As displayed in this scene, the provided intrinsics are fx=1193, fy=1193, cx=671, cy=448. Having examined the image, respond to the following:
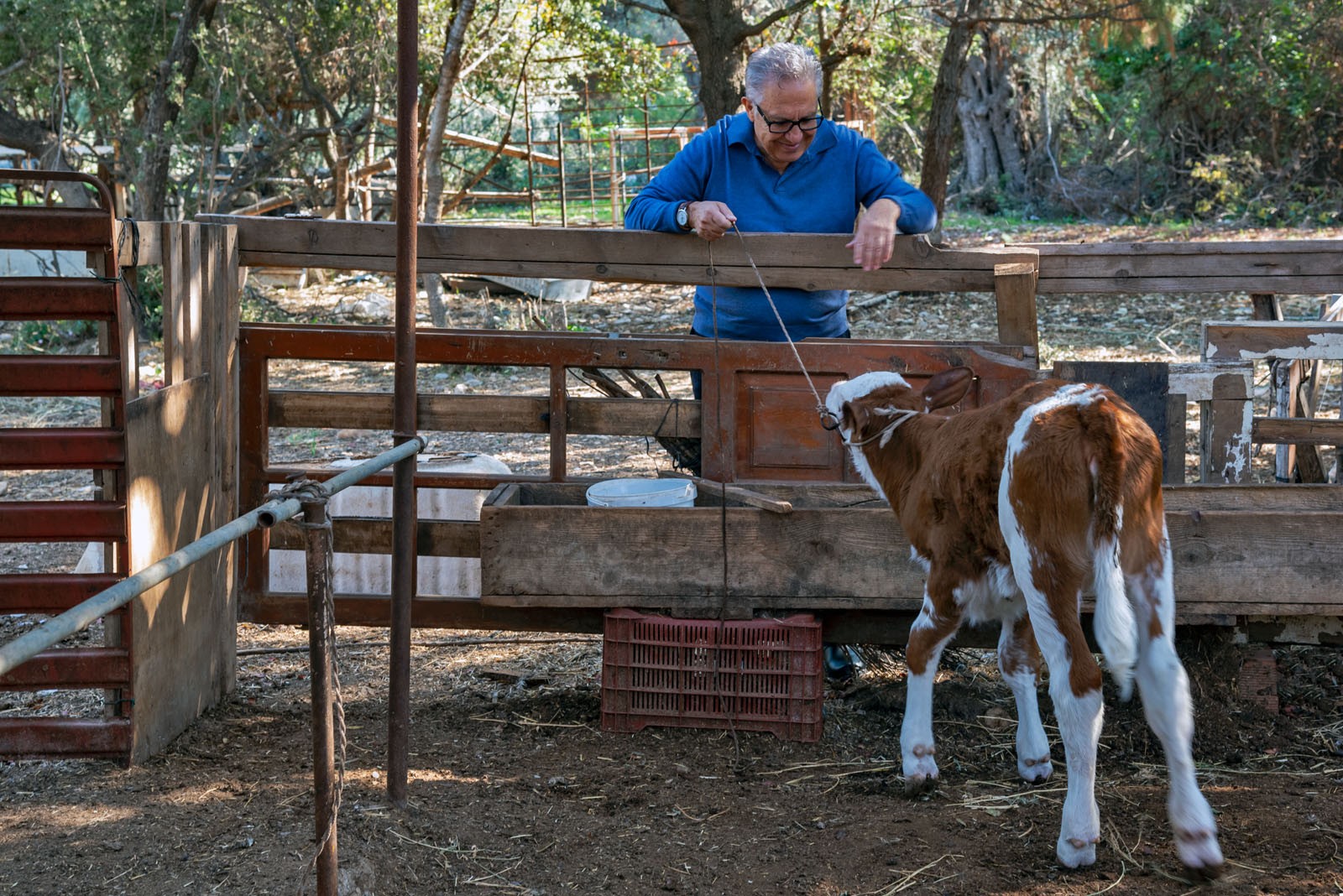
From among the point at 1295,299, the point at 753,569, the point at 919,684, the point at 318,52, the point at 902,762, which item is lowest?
the point at 902,762

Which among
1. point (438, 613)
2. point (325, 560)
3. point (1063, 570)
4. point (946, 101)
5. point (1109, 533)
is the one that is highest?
point (946, 101)

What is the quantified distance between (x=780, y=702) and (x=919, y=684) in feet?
1.95

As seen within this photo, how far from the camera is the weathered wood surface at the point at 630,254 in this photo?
479cm

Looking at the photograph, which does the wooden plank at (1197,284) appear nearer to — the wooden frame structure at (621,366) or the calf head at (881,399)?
the wooden frame structure at (621,366)

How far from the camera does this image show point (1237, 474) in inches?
209

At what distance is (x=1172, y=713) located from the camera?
10.9ft

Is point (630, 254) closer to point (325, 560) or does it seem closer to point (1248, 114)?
point (325, 560)

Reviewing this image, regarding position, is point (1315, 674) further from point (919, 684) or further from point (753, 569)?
point (753, 569)

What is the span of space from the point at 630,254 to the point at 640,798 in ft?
7.02

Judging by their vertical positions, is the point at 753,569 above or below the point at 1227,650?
above

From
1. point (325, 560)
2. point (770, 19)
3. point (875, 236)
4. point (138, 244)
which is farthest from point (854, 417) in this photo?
point (770, 19)

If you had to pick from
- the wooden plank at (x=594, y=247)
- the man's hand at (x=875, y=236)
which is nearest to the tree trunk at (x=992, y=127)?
the wooden plank at (x=594, y=247)

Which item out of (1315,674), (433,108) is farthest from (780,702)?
(433,108)

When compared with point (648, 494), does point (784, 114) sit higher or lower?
higher
